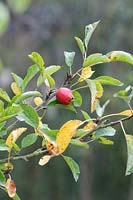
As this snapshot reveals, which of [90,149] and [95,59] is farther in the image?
[90,149]

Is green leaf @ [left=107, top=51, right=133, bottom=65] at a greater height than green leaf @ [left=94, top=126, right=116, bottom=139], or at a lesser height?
greater

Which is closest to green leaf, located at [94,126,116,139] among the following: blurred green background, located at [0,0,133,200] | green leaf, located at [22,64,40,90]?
green leaf, located at [22,64,40,90]

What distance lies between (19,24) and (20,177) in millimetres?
1296

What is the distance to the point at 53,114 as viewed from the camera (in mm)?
3770

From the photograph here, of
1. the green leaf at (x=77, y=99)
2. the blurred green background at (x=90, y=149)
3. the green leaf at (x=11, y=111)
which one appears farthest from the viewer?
the blurred green background at (x=90, y=149)

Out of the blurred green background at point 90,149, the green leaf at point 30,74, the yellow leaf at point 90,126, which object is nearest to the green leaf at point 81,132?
the yellow leaf at point 90,126

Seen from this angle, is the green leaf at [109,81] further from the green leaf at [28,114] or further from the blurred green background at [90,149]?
the blurred green background at [90,149]

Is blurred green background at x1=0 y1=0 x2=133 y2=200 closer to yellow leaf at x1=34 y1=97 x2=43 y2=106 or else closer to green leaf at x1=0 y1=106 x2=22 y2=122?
yellow leaf at x1=34 y1=97 x2=43 y2=106

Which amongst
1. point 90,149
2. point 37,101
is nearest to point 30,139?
point 37,101

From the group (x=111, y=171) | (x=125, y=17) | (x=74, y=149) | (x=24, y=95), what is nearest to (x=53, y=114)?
(x=74, y=149)

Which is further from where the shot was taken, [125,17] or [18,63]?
[18,63]

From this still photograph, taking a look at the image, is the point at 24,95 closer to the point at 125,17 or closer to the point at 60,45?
the point at 125,17

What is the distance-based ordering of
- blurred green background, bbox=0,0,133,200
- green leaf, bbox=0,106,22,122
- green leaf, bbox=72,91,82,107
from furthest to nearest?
blurred green background, bbox=0,0,133,200 → green leaf, bbox=72,91,82,107 → green leaf, bbox=0,106,22,122

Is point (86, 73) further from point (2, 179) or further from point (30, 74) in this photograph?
point (2, 179)
